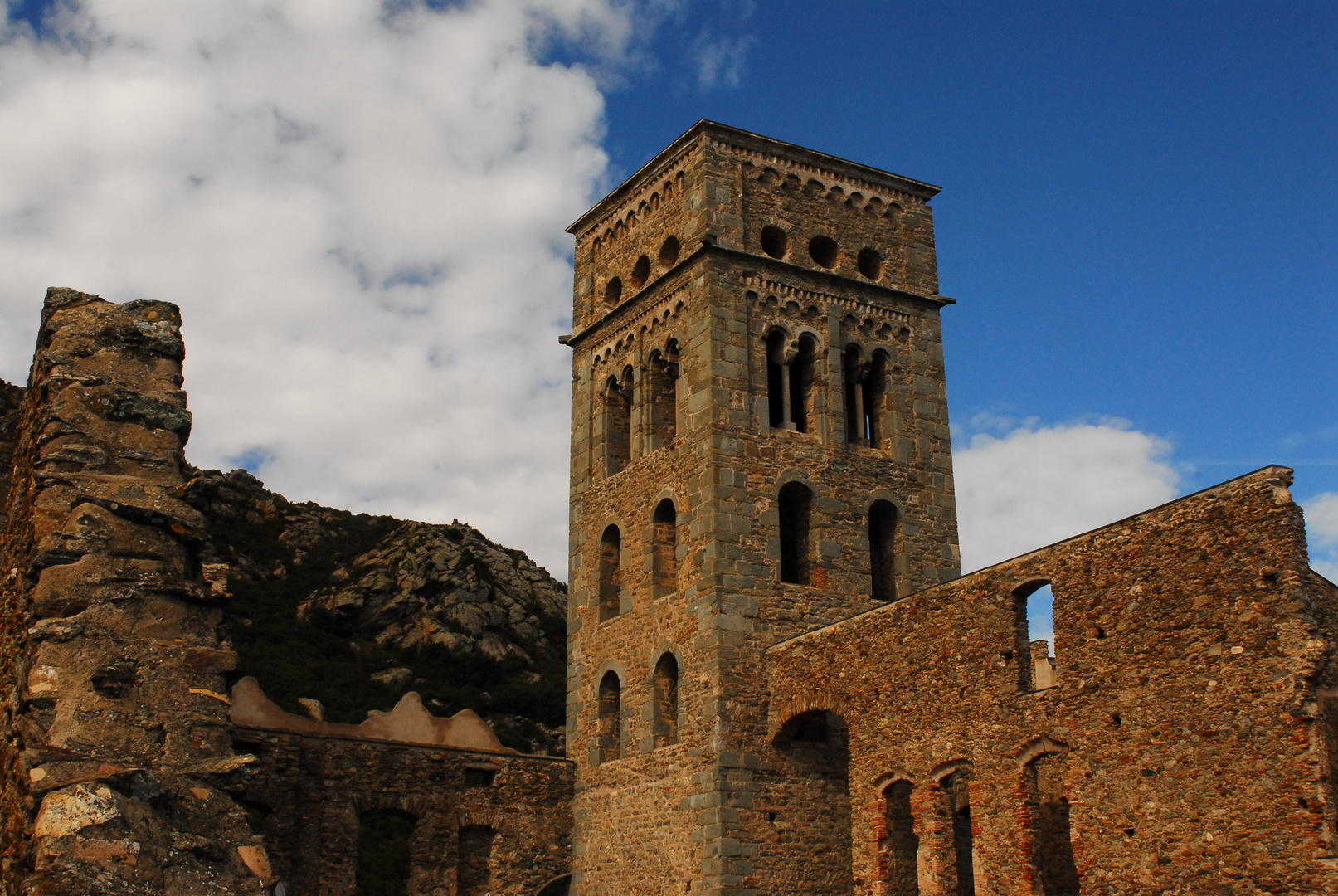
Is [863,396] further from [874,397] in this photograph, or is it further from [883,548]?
[883,548]

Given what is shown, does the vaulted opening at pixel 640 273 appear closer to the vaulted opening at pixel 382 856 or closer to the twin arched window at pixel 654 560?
the twin arched window at pixel 654 560

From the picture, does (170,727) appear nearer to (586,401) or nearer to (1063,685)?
(1063,685)

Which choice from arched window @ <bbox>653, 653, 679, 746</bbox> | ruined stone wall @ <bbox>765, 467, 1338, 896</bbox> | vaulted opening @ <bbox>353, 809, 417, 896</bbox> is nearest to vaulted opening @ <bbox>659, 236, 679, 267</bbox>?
arched window @ <bbox>653, 653, 679, 746</bbox>

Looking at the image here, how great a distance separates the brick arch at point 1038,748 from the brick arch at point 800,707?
3.28 m

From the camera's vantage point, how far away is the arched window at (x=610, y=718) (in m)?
20.6

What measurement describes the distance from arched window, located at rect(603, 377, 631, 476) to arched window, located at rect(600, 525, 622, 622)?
3.82ft

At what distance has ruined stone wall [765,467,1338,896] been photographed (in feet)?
→ 36.1

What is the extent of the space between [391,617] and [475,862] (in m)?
24.5

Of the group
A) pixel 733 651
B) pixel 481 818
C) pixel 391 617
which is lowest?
pixel 481 818

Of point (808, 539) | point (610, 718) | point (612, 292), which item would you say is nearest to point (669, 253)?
point (612, 292)

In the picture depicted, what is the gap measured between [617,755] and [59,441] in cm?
1457

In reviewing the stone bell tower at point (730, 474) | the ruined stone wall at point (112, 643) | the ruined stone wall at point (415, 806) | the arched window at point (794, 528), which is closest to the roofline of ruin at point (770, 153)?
the stone bell tower at point (730, 474)

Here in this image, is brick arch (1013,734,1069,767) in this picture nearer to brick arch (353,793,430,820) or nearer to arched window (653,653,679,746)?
arched window (653,653,679,746)

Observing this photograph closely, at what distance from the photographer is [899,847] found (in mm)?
15531
